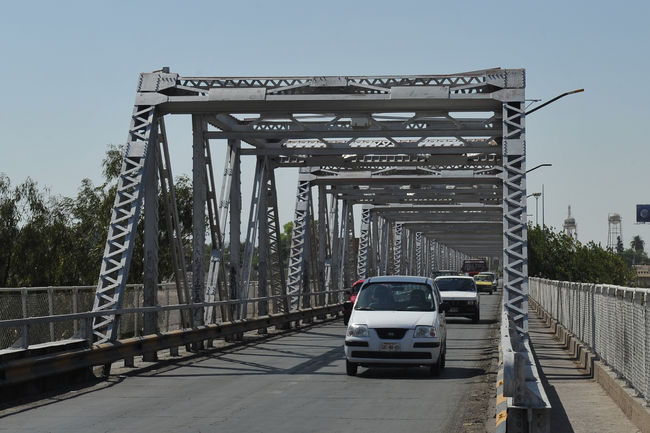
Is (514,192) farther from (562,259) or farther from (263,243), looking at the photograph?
(562,259)

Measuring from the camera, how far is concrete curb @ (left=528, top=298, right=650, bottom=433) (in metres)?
11.2

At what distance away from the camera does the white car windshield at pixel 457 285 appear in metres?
39.1

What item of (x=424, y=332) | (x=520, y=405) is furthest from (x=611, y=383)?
(x=520, y=405)

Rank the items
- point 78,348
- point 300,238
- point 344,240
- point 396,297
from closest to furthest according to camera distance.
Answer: point 78,348 < point 396,297 < point 300,238 < point 344,240

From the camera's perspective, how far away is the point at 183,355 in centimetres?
2242

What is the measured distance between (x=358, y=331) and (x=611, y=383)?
16.1ft

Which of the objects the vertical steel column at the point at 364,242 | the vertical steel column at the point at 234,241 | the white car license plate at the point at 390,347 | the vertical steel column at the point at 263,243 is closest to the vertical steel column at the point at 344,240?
the vertical steel column at the point at 364,242

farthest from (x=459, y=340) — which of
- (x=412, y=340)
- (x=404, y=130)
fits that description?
(x=412, y=340)

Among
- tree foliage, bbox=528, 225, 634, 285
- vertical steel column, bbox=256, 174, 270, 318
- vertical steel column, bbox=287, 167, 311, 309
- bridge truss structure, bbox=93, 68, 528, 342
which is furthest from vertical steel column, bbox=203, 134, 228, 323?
tree foliage, bbox=528, 225, 634, 285

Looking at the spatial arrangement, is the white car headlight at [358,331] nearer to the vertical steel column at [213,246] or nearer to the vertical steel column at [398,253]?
the vertical steel column at [213,246]

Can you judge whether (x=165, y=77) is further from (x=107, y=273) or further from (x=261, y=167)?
(x=261, y=167)

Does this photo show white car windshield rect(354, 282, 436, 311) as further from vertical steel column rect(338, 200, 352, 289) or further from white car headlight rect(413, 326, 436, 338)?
vertical steel column rect(338, 200, 352, 289)

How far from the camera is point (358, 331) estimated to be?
18.0m

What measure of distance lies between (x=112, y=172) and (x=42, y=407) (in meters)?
35.3
